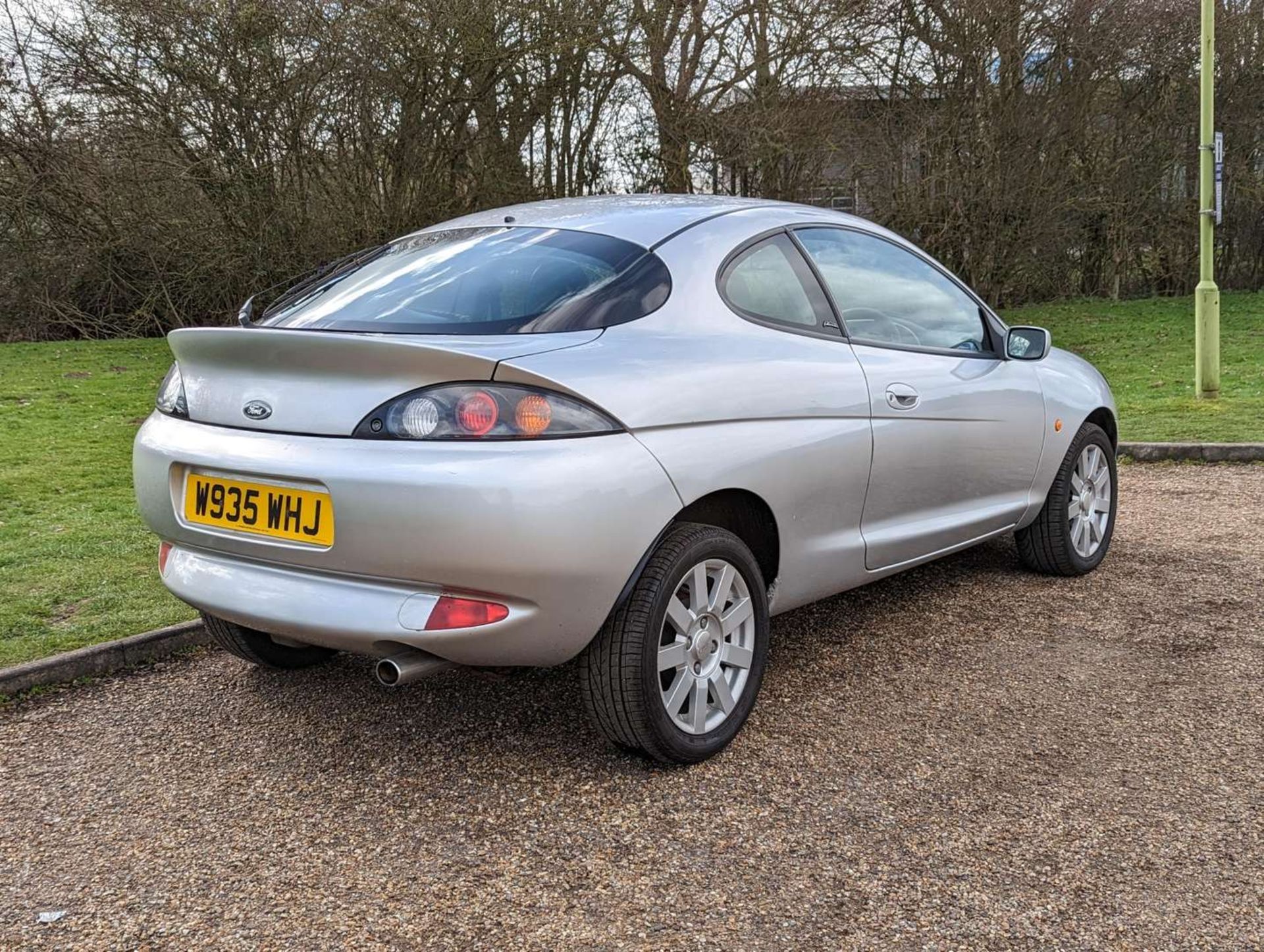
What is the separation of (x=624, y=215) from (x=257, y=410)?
1.32 m

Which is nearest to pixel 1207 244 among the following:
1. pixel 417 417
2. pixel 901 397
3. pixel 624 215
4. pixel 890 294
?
pixel 890 294

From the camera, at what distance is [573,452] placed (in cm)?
276

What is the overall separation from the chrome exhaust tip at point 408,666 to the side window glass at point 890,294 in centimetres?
181

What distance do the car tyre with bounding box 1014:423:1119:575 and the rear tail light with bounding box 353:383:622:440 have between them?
2855 mm

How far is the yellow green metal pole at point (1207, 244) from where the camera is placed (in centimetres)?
932

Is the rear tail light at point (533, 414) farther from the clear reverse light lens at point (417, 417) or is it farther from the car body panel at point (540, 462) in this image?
the clear reverse light lens at point (417, 417)

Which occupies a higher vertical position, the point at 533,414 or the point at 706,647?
the point at 533,414

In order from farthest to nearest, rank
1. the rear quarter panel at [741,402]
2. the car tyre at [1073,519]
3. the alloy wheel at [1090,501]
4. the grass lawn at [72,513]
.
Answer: the alloy wheel at [1090,501] < the car tyre at [1073,519] < the grass lawn at [72,513] < the rear quarter panel at [741,402]

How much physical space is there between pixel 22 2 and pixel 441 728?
13256 millimetres

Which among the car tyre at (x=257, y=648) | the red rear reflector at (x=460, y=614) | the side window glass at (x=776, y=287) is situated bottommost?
the car tyre at (x=257, y=648)

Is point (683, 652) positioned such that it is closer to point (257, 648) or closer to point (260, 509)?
point (260, 509)

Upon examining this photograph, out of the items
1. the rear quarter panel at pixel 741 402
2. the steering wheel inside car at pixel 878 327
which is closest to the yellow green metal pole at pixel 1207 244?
the steering wheel inside car at pixel 878 327

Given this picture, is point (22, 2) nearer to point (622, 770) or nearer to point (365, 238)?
point (365, 238)

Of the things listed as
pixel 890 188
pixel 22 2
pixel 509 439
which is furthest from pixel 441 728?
pixel 890 188
